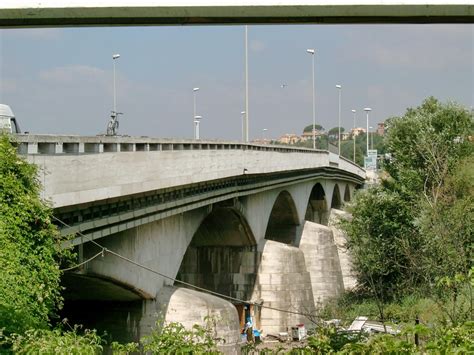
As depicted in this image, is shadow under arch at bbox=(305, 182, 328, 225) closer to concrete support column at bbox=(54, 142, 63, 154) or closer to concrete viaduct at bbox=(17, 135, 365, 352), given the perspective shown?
concrete viaduct at bbox=(17, 135, 365, 352)

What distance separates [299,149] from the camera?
150 feet

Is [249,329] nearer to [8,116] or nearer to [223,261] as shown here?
[223,261]

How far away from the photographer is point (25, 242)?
519 inches

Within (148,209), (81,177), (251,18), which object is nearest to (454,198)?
(148,209)

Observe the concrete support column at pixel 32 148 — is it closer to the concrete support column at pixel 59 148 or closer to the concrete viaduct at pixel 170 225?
the concrete viaduct at pixel 170 225

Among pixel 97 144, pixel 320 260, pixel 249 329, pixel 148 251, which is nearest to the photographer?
pixel 97 144

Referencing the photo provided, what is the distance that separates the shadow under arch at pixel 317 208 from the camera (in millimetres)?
64500

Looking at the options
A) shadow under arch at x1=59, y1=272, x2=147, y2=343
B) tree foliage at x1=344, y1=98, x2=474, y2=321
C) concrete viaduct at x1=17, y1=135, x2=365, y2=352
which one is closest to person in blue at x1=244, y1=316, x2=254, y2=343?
concrete viaduct at x1=17, y1=135, x2=365, y2=352

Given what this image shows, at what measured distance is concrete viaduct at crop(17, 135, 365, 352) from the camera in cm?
1623

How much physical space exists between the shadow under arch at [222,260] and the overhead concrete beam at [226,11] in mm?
33535

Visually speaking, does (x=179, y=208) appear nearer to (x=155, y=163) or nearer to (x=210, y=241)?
(x=155, y=163)

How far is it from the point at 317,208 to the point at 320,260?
10.8 metres

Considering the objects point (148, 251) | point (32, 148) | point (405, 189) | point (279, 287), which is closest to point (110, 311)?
point (148, 251)

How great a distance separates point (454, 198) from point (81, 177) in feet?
62.3
